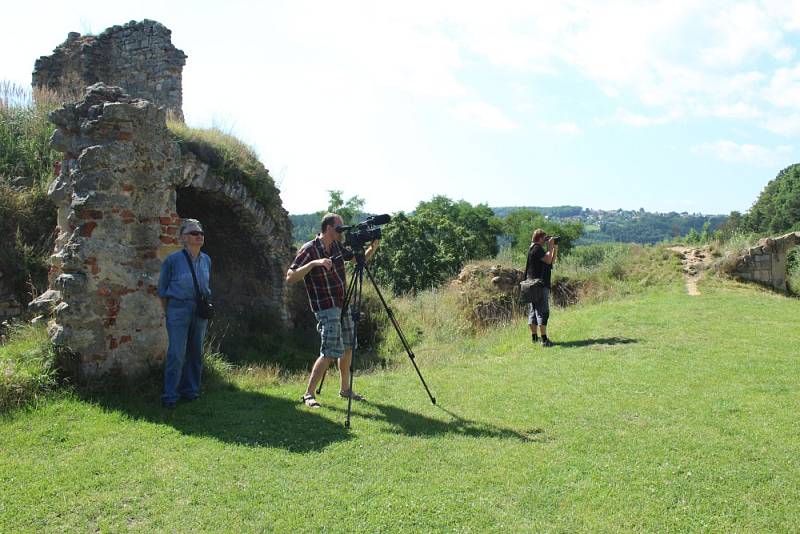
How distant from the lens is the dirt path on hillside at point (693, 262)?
52.7ft

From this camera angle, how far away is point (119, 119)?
6.60 meters

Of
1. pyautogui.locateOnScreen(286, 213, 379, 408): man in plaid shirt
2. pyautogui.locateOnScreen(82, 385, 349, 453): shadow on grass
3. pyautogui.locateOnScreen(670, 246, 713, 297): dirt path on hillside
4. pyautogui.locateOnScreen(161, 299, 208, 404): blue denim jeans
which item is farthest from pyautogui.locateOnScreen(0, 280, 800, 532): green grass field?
pyautogui.locateOnScreen(670, 246, 713, 297): dirt path on hillside

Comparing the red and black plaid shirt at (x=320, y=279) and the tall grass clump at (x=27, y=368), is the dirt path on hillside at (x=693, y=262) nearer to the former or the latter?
the red and black plaid shirt at (x=320, y=279)

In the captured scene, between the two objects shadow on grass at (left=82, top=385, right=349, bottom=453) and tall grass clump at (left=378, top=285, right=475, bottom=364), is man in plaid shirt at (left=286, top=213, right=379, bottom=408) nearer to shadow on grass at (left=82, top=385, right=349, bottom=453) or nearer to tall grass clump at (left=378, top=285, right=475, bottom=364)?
shadow on grass at (left=82, top=385, right=349, bottom=453)

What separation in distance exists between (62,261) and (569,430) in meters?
5.71

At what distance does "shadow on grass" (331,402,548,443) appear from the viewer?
17.3ft

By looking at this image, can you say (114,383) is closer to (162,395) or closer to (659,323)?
(162,395)

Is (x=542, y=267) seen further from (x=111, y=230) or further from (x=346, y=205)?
(x=346, y=205)

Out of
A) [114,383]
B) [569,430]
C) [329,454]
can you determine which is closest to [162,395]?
[114,383]

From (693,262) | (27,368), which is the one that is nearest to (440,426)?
(27,368)

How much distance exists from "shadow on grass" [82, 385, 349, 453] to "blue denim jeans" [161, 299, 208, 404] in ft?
0.51

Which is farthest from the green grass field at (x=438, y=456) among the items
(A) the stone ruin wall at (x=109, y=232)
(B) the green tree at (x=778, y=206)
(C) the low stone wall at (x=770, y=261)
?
(B) the green tree at (x=778, y=206)

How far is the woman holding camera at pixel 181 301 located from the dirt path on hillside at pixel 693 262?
13.5 meters

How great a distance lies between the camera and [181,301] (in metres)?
6.05
